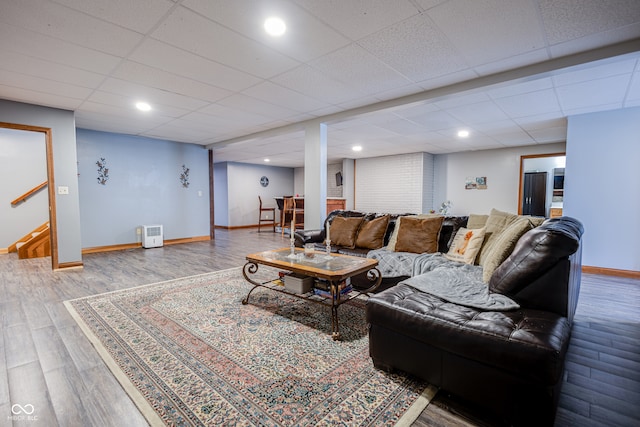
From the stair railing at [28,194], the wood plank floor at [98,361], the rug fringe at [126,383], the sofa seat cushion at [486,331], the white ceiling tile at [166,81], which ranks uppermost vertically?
the white ceiling tile at [166,81]

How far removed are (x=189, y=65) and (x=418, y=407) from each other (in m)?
3.18

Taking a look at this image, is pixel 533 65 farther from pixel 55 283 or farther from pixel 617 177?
pixel 55 283

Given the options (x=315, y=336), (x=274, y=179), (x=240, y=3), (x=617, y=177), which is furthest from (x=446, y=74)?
(x=274, y=179)

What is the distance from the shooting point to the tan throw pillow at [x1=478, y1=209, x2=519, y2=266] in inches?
109

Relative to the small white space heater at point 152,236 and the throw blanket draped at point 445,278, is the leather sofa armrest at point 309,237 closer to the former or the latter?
the throw blanket draped at point 445,278

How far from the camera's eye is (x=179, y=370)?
1.81 metres

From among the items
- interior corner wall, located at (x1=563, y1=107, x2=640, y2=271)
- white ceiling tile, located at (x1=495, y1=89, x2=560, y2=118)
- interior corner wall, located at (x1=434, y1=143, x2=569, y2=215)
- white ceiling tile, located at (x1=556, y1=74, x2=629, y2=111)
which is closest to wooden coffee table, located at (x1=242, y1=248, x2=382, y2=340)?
white ceiling tile, located at (x1=495, y1=89, x2=560, y2=118)

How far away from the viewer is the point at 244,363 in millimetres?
1884

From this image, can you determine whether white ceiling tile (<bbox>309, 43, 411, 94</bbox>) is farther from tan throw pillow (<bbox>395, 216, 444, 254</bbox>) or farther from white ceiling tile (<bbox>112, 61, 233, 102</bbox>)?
tan throw pillow (<bbox>395, 216, 444, 254</bbox>)

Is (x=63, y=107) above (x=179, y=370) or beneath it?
above

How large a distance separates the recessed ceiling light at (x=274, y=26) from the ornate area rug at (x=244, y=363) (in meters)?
2.29

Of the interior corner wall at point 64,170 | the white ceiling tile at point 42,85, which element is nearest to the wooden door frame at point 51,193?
the interior corner wall at point 64,170

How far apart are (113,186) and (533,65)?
6.90 metres

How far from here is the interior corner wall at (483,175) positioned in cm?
695
